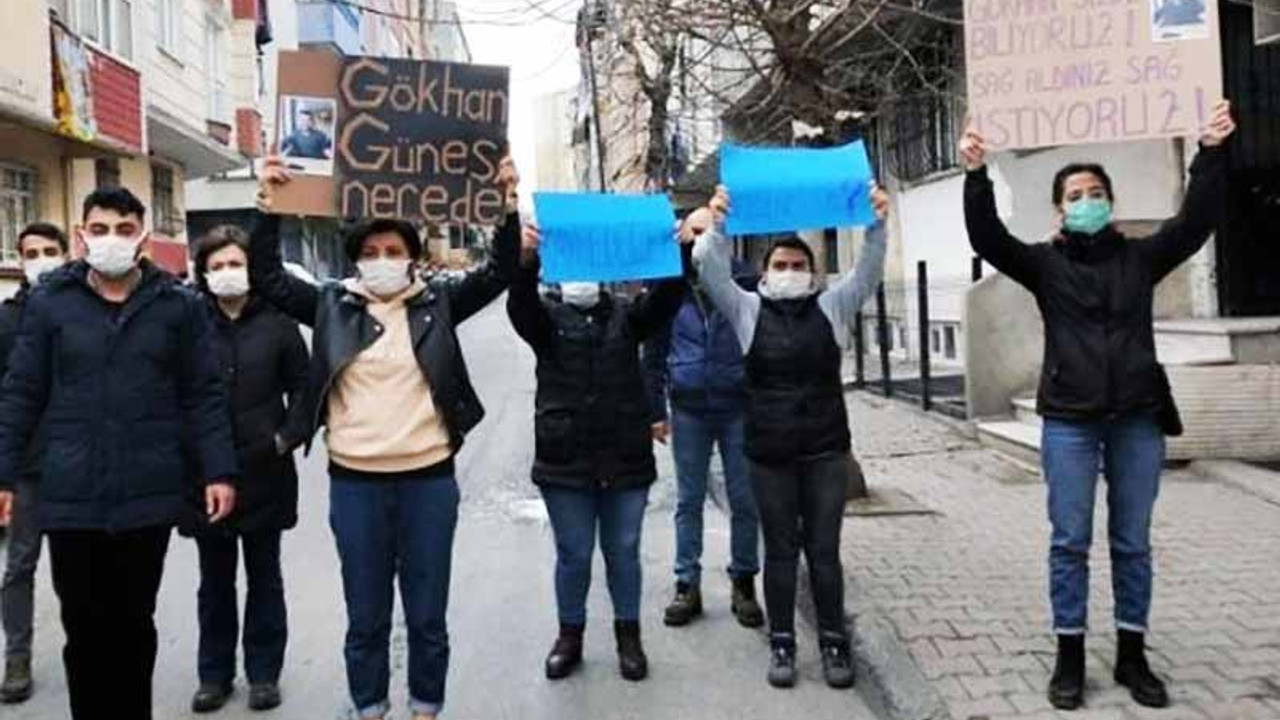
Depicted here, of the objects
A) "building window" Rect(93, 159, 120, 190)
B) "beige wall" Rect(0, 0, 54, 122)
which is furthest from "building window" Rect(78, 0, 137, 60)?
"beige wall" Rect(0, 0, 54, 122)

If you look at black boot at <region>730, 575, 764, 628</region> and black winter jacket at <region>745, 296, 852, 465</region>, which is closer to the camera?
black winter jacket at <region>745, 296, 852, 465</region>

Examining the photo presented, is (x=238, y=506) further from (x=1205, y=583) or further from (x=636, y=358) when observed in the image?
(x=1205, y=583)

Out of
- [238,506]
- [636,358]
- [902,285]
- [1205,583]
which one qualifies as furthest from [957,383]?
[238,506]

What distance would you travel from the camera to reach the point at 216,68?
87.0 feet

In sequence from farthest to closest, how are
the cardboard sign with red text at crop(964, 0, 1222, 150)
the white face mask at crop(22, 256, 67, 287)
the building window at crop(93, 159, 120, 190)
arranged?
the building window at crop(93, 159, 120, 190), the white face mask at crop(22, 256, 67, 287), the cardboard sign with red text at crop(964, 0, 1222, 150)

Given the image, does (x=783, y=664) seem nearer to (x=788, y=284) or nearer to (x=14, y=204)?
(x=788, y=284)

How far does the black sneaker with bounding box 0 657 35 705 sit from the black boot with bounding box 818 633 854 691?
3.37 meters

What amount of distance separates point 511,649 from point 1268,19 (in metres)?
6.39

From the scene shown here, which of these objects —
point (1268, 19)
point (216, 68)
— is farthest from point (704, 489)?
point (216, 68)

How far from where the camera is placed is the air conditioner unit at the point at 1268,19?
788 centimetres

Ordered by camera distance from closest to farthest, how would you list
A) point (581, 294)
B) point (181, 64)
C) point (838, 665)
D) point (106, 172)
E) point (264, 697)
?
point (264, 697), point (838, 665), point (581, 294), point (106, 172), point (181, 64)

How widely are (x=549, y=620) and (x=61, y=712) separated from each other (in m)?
2.26

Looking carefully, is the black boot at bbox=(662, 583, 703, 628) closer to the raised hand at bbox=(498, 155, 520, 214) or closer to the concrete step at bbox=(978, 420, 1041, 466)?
the raised hand at bbox=(498, 155, 520, 214)

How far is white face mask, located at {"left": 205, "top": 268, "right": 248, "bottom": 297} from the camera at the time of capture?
5031 millimetres
